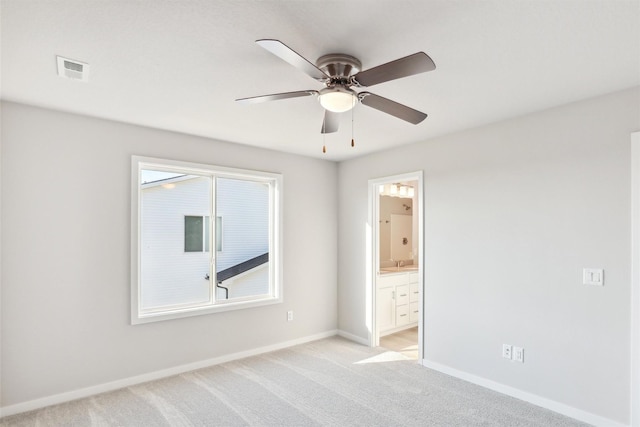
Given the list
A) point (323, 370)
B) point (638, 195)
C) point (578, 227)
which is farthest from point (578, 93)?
point (323, 370)

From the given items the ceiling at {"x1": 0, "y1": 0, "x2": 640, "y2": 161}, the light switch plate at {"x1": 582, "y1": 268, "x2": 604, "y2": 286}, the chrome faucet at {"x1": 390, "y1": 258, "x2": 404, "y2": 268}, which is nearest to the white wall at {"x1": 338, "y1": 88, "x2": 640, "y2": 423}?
the light switch plate at {"x1": 582, "y1": 268, "x2": 604, "y2": 286}

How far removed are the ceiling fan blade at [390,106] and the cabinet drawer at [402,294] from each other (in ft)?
10.9

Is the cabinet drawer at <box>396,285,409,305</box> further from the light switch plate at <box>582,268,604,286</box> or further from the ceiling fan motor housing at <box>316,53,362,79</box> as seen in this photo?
the ceiling fan motor housing at <box>316,53,362,79</box>

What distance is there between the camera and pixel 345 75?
2158 millimetres

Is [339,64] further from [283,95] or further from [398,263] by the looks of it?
[398,263]

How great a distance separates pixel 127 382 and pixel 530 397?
359 cm

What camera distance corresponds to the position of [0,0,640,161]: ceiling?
1707 millimetres

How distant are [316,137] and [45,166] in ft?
8.05

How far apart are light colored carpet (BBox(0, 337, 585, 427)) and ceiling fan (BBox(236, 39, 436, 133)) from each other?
2301mm

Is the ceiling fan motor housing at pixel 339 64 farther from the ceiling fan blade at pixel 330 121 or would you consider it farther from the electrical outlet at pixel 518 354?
the electrical outlet at pixel 518 354

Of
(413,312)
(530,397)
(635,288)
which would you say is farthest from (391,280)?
(635,288)

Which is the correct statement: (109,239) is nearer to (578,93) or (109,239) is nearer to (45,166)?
(45,166)

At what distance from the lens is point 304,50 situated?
2.05 meters

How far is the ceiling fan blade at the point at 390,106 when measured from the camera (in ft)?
7.21
